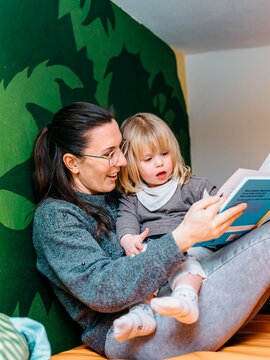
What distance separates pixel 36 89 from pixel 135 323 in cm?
85

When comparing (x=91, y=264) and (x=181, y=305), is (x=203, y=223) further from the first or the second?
(x=91, y=264)

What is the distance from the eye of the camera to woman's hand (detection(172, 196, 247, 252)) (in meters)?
1.36

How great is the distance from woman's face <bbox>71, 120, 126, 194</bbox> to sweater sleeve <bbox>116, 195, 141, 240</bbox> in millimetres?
133

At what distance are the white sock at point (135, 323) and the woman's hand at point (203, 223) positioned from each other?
216mm

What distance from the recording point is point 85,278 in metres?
1.44

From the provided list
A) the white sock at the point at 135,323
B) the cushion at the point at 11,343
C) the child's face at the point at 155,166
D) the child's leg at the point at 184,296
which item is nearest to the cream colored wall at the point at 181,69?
the child's face at the point at 155,166

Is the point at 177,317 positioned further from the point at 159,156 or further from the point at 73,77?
the point at 73,77

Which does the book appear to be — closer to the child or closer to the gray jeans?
the gray jeans

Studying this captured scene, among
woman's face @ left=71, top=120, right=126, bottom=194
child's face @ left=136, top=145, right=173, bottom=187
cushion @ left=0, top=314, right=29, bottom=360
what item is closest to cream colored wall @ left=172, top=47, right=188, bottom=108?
child's face @ left=136, top=145, right=173, bottom=187

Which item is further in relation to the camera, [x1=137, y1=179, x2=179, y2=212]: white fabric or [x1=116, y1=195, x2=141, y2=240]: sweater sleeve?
[x1=137, y1=179, x2=179, y2=212]: white fabric

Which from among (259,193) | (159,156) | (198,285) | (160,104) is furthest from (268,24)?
(198,285)

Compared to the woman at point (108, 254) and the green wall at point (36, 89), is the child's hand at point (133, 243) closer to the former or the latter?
the woman at point (108, 254)

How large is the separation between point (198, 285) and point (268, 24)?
1.86m

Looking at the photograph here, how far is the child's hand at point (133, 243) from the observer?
1.63 metres
